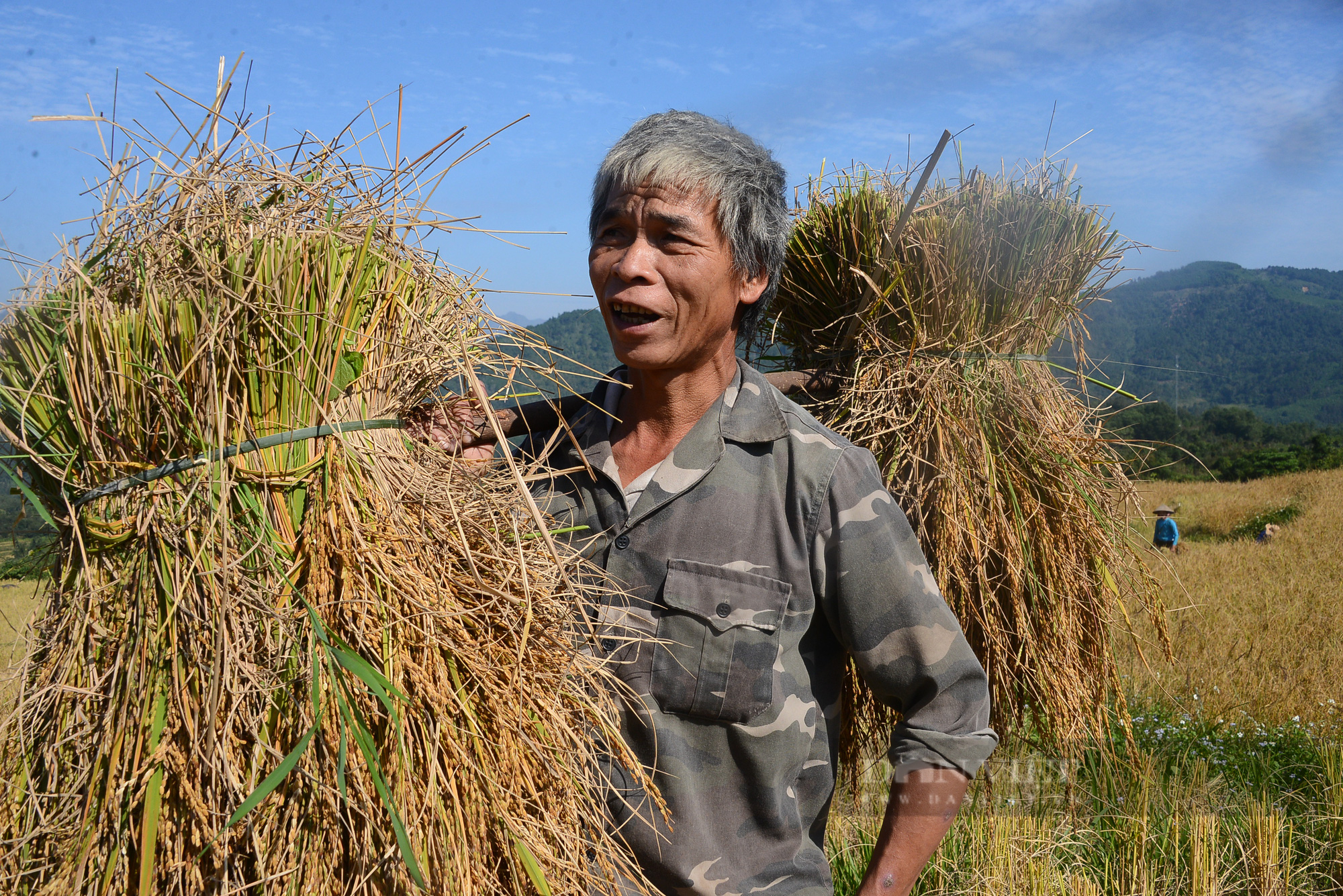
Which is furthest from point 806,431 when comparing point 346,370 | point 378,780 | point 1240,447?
point 1240,447

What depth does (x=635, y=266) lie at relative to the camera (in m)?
1.51

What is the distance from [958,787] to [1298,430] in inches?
2313

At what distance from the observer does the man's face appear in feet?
4.99

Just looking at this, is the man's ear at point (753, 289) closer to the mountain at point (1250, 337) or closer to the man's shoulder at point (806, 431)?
the man's shoulder at point (806, 431)

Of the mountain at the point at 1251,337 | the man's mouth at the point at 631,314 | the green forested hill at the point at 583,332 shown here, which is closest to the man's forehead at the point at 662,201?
the man's mouth at the point at 631,314

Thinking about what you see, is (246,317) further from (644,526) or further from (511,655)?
(644,526)

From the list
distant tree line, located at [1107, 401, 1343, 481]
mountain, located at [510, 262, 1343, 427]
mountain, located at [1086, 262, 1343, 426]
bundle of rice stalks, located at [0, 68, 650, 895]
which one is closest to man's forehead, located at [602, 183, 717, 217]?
bundle of rice stalks, located at [0, 68, 650, 895]

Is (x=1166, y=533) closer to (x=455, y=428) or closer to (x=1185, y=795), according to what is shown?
(x=1185, y=795)

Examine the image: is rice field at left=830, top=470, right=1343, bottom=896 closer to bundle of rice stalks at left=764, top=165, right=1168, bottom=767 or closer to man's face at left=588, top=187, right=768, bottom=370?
bundle of rice stalks at left=764, top=165, right=1168, bottom=767

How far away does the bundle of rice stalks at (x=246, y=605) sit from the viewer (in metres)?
0.86

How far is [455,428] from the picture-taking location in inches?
48.5

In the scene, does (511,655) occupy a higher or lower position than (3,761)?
higher

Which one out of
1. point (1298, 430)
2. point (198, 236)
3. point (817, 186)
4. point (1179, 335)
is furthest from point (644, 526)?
point (1179, 335)

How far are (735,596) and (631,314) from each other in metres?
0.56
